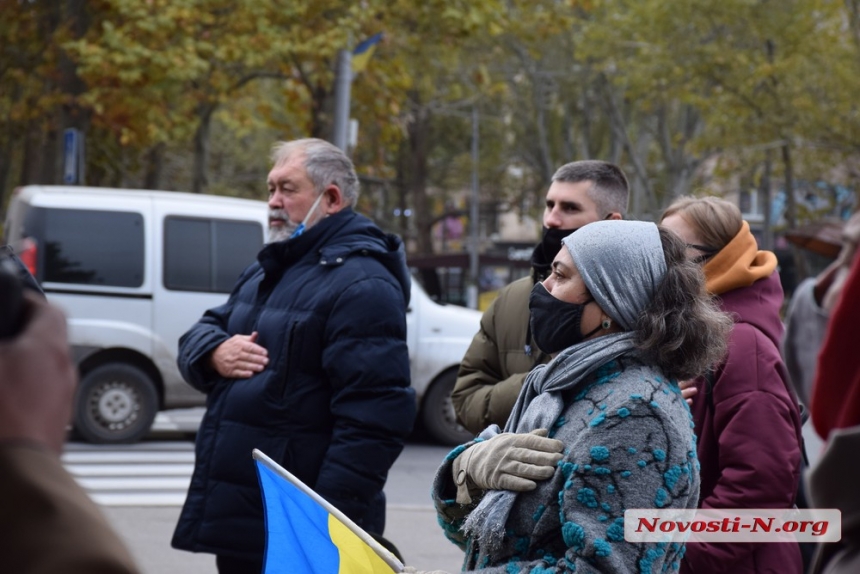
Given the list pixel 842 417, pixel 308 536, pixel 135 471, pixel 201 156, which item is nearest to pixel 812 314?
pixel 842 417

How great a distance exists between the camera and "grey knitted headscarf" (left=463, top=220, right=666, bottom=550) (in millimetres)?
2504

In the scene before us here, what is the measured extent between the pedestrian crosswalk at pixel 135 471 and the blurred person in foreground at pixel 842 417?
25.0 feet

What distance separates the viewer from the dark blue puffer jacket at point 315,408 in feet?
12.7

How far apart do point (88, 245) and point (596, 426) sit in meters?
9.26

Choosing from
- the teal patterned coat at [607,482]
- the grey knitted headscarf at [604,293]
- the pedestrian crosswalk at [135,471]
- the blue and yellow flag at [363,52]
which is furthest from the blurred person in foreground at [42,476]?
the blue and yellow flag at [363,52]

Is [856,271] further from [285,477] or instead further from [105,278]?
[105,278]

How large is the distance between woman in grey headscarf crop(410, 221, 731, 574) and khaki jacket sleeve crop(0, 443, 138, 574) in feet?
4.31

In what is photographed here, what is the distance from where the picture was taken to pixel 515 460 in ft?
7.95

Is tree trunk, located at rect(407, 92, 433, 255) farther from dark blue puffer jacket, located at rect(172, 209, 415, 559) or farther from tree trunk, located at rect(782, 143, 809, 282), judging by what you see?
dark blue puffer jacket, located at rect(172, 209, 415, 559)

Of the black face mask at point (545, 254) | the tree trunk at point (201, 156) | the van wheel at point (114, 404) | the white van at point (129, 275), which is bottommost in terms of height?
the van wheel at point (114, 404)

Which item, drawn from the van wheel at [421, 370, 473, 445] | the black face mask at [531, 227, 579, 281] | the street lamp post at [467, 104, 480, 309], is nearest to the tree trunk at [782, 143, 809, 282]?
the van wheel at [421, 370, 473, 445]

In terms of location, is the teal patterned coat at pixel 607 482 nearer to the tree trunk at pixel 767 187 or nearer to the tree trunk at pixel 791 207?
the tree trunk at pixel 791 207

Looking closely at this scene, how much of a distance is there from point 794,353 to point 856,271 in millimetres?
173

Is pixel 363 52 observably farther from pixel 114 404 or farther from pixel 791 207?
pixel 791 207
